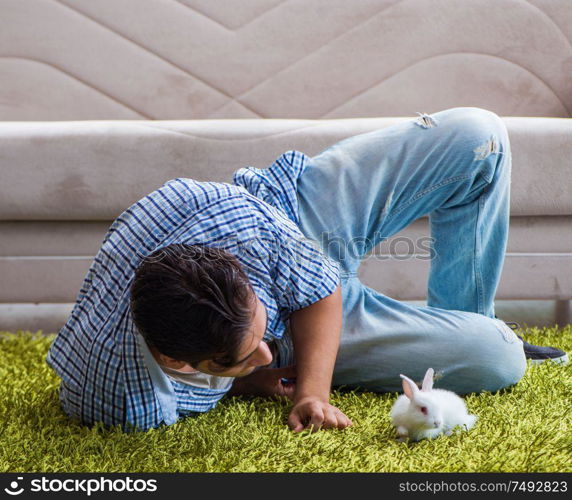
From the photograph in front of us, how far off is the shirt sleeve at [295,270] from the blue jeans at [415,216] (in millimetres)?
132

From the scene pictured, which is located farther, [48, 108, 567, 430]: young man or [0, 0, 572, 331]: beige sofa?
[0, 0, 572, 331]: beige sofa

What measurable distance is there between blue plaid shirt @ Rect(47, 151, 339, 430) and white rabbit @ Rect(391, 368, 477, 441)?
0.17 m

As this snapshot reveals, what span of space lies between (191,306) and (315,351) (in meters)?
0.25

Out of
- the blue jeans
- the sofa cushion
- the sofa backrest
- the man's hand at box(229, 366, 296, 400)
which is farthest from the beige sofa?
the man's hand at box(229, 366, 296, 400)

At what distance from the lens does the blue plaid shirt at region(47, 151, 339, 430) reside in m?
0.86

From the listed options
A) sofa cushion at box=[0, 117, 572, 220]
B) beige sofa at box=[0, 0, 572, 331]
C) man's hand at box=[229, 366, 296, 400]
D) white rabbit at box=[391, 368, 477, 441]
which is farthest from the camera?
beige sofa at box=[0, 0, 572, 331]

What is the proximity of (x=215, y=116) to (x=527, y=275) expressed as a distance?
98 cm

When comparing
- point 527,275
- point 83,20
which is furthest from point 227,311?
point 83,20

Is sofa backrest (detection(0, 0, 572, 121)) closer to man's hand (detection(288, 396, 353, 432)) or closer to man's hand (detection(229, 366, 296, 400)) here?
man's hand (detection(229, 366, 296, 400))
